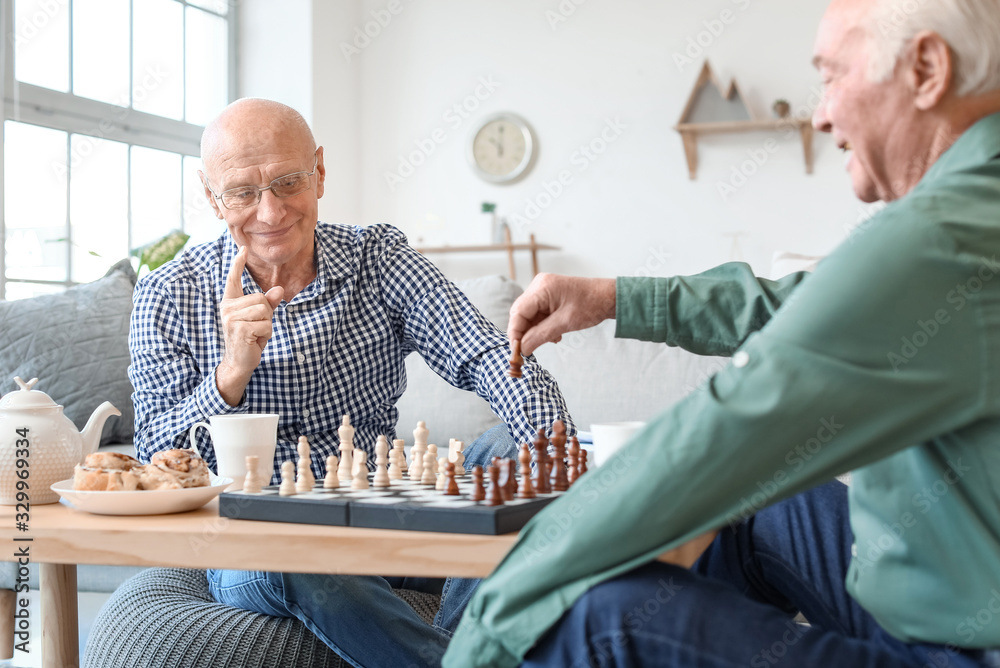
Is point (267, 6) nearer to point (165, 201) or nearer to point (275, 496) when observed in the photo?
point (165, 201)

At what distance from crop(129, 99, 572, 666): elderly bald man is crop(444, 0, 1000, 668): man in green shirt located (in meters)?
0.68

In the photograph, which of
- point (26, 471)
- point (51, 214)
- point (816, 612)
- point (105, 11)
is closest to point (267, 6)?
point (105, 11)

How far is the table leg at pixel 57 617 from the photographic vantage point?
129cm

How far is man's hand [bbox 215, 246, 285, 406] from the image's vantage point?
1.39 meters

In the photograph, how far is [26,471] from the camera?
1158 millimetres

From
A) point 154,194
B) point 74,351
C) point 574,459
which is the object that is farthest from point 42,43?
point 574,459

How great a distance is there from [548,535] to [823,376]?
0.87 feet

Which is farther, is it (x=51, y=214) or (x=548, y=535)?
(x=51, y=214)

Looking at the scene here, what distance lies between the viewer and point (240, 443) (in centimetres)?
121

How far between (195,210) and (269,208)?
3691 mm

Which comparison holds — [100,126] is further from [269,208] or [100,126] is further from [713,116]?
[269,208]

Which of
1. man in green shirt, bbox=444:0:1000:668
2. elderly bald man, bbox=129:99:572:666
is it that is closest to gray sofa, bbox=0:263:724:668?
elderly bald man, bbox=129:99:572:666

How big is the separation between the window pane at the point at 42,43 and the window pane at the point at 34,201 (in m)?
0.24

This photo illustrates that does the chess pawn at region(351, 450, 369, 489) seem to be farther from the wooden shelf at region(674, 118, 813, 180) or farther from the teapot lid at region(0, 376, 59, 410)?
the wooden shelf at region(674, 118, 813, 180)
